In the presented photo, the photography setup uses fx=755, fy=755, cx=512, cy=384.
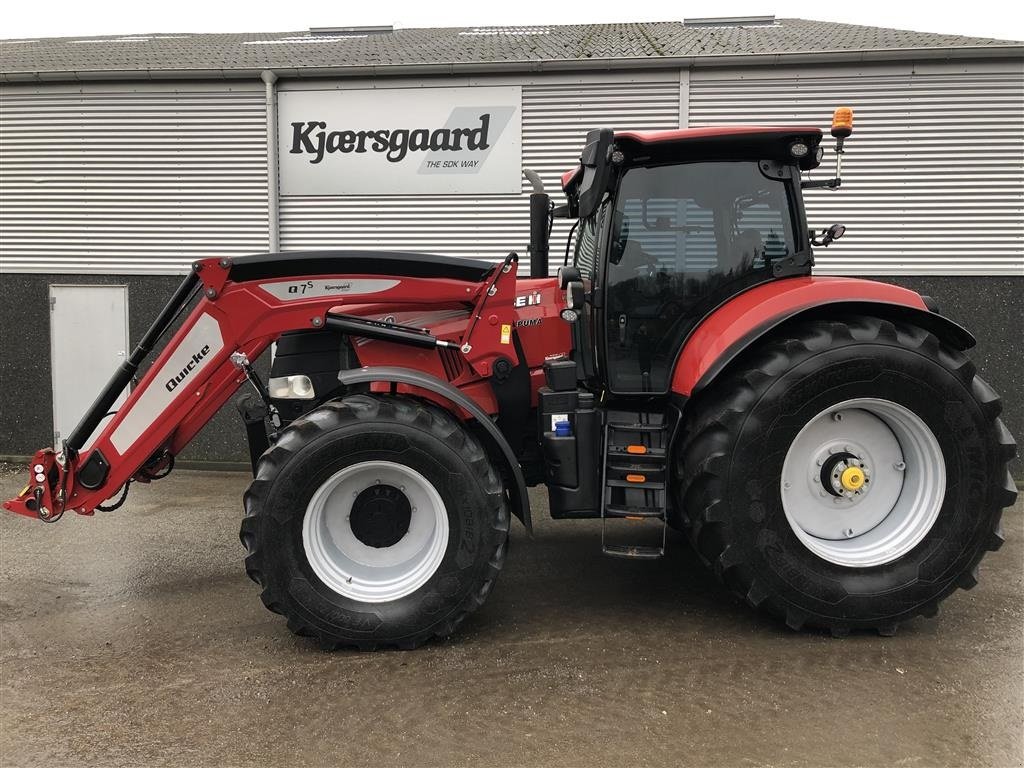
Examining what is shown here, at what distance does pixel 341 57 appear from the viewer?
283 inches

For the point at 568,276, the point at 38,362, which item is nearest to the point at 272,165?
the point at 38,362

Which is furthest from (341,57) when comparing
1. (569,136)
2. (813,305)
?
(813,305)

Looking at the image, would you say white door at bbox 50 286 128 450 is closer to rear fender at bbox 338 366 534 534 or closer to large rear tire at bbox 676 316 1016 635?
rear fender at bbox 338 366 534 534

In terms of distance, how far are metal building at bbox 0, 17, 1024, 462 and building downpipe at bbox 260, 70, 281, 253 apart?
2 cm

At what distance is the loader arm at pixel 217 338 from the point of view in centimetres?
353

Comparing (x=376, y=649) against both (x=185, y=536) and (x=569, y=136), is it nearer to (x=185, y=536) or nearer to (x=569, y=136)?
(x=185, y=536)

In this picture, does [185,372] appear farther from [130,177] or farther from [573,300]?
[130,177]

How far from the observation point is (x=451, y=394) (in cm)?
342

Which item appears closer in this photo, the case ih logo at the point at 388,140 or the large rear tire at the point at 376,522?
the large rear tire at the point at 376,522

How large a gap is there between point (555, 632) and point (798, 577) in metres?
1.13

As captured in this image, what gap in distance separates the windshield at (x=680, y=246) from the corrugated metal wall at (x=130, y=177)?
4.40 metres

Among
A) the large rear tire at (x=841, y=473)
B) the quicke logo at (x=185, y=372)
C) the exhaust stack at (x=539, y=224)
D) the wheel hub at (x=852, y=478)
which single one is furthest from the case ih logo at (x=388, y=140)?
the wheel hub at (x=852, y=478)

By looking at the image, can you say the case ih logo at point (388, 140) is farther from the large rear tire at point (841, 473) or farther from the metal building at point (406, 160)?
the large rear tire at point (841, 473)

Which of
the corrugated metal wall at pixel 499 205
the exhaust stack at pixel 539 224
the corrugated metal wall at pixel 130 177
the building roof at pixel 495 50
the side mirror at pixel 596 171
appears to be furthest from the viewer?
the corrugated metal wall at pixel 130 177
